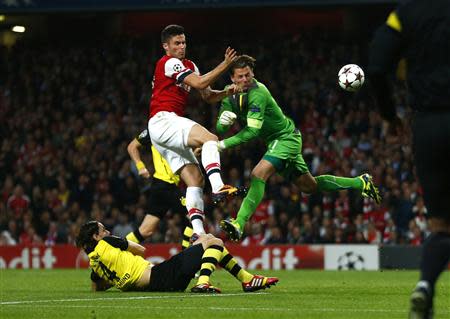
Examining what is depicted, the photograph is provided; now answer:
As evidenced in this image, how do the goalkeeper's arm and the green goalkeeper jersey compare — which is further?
the green goalkeeper jersey

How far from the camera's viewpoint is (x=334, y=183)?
1337cm

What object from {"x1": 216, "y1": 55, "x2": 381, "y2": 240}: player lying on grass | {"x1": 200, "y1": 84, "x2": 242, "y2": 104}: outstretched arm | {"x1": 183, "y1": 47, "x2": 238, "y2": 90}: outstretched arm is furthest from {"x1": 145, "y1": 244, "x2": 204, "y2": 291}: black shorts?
{"x1": 200, "y1": 84, "x2": 242, "y2": 104}: outstretched arm

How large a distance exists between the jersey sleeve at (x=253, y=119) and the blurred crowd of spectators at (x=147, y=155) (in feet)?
31.4

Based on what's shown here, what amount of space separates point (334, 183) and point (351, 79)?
1.29m

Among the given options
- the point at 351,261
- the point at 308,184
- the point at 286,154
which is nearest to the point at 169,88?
the point at 286,154

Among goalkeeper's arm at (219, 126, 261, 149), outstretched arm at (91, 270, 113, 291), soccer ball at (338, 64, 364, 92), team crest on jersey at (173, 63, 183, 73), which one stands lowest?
outstretched arm at (91, 270, 113, 291)

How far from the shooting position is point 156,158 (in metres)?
14.3

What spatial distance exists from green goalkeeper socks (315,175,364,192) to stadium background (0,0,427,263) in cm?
732

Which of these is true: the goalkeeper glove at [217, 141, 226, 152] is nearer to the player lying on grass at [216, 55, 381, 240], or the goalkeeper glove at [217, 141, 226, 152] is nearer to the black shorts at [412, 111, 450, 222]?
the player lying on grass at [216, 55, 381, 240]

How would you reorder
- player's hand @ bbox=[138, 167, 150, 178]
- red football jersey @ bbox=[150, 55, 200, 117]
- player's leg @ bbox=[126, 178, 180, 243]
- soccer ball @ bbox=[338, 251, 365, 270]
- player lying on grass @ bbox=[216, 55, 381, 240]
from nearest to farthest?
red football jersey @ bbox=[150, 55, 200, 117] → player lying on grass @ bbox=[216, 55, 381, 240] → player's hand @ bbox=[138, 167, 150, 178] → player's leg @ bbox=[126, 178, 180, 243] → soccer ball @ bbox=[338, 251, 365, 270]

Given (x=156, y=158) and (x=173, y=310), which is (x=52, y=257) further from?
(x=173, y=310)

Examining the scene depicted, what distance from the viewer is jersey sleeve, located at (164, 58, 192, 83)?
1138 cm

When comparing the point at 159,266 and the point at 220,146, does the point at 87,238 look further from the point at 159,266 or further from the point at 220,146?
the point at 220,146

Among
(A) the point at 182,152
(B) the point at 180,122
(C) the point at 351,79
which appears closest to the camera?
(B) the point at 180,122
